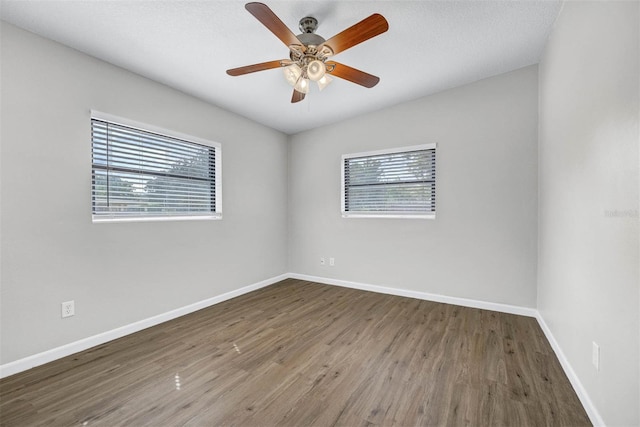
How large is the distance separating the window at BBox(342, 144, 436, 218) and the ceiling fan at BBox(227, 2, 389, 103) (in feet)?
5.58

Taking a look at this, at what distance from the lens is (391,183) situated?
3.81 m

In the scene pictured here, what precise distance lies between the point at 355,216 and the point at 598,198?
9.13 ft

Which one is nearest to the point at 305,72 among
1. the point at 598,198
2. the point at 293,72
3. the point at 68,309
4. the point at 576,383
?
the point at 293,72

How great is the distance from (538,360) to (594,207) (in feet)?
4.41

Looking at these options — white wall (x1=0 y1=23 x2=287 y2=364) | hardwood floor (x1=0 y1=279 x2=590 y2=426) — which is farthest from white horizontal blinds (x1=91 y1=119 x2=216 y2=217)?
hardwood floor (x1=0 y1=279 x2=590 y2=426)

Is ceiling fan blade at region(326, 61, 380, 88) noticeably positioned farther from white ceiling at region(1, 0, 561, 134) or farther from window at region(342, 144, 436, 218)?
window at region(342, 144, 436, 218)

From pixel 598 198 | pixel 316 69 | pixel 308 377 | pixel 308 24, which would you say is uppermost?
pixel 308 24

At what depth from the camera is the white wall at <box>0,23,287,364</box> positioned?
6.35 feet

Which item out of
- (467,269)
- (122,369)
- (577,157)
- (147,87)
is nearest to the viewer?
(577,157)

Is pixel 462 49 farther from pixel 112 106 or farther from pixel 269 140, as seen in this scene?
pixel 112 106

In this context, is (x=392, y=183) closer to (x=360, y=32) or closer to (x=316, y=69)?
(x=316, y=69)

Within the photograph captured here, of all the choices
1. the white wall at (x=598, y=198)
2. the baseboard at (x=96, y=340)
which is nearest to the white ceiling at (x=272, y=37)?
the white wall at (x=598, y=198)

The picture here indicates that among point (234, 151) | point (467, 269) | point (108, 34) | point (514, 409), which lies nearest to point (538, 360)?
point (514, 409)

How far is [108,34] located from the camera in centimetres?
208
